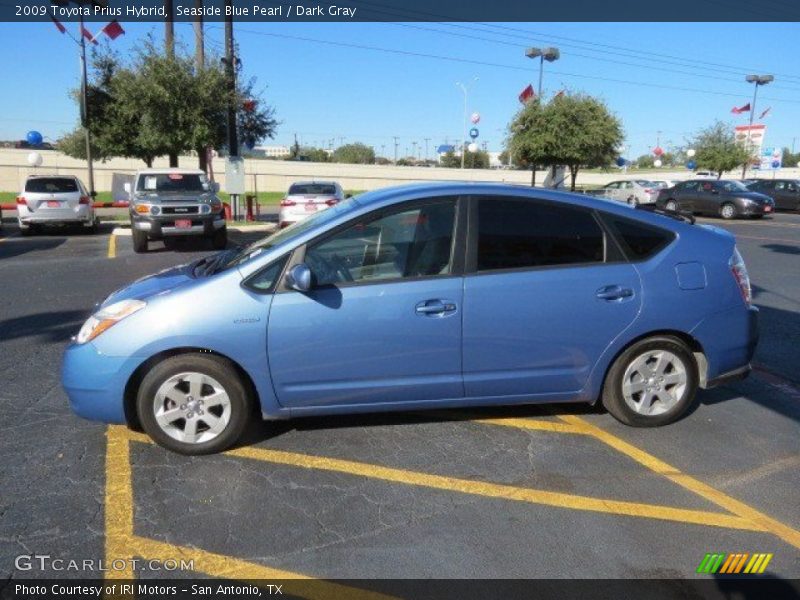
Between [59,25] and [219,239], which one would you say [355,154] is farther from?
[219,239]

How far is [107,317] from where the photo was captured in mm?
3650

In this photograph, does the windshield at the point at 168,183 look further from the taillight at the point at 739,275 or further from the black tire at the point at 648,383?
the taillight at the point at 739,275

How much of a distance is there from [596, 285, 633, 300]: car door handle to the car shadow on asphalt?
17.0 feet

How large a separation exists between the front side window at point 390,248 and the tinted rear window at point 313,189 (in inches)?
458

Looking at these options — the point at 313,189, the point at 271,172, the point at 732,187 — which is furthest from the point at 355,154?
the point at 313,189

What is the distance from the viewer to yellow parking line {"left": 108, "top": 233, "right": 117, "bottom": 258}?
12914mm

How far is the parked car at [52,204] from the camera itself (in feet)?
53.3

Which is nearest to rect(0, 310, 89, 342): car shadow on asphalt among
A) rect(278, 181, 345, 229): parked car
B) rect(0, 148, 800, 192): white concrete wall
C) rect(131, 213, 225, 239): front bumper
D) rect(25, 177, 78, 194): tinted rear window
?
rect(131, 213, 225, 239): front bumper

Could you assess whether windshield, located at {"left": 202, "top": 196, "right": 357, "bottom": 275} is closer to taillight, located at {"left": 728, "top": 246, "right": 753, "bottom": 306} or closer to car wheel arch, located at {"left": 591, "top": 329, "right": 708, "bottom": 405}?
car wheel arch, located at {"left": 591, "top": 329, "right": 708, "bottom": 405}

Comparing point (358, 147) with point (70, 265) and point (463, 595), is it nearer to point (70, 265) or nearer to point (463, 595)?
point (70, 265)

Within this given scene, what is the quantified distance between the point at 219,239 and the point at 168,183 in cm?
168

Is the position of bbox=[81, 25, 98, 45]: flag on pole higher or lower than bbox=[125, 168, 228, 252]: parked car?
higher

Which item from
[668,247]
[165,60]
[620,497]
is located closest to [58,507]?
[620,497]

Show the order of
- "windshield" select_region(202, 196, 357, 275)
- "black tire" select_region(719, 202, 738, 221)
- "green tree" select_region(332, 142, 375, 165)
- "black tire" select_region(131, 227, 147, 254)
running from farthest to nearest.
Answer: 1. "green tree" select_region(332, 142, 375, 165)
2. "black tire" select_region(719, 202, 738, 221)
3. "black tire" select_region(131, 227, 147, 254)
4. "windshield" select_region(202, 196, 357, 275)
